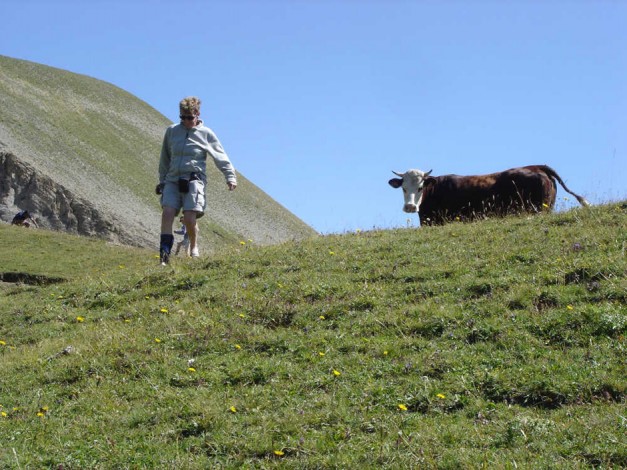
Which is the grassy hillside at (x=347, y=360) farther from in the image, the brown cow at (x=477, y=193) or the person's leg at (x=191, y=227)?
the brown cow at (x=477, y=193)

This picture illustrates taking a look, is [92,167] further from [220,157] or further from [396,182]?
[220,157]

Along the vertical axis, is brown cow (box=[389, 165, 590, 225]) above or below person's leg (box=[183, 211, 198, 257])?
above

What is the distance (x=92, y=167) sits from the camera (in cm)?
5944

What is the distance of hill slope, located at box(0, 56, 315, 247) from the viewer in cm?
4769

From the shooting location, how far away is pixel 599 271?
9500mm

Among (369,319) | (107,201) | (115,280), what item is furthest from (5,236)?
(107,201)

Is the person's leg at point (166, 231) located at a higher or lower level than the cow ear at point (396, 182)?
lower

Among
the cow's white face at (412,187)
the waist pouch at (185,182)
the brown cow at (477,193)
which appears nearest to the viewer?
the waist pouch at (185,182)

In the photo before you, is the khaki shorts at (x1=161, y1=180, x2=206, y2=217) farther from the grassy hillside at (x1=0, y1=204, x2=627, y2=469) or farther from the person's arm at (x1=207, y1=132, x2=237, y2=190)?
the grassy hillside at (x1=0, y1=204, x2=627, y2=469)

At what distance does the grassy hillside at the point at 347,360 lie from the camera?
6203 mm

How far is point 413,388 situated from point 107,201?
48.2 m

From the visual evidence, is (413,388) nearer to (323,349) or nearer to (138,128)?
(323,349)

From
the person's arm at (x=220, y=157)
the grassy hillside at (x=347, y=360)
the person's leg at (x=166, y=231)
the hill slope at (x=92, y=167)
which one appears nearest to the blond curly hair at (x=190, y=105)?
the person's arm at (x=220, y=157)

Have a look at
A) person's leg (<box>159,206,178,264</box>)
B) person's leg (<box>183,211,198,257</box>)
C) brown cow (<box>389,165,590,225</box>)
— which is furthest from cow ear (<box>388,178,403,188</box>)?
person's leg (<box>159,206,178,264</box>)
